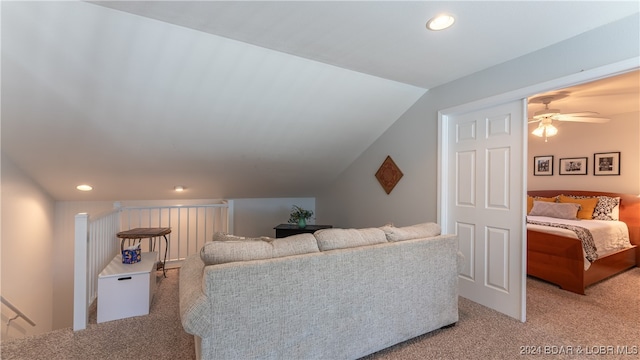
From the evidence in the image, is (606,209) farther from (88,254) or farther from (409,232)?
(88,254)

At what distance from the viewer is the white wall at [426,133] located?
6.55ft

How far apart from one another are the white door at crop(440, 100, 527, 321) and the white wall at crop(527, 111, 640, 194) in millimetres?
3376

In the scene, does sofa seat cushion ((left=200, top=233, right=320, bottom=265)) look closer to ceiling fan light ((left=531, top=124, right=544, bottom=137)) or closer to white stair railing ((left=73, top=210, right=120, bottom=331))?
white stair railing ((left=73, top=210, right=120, bottom=331))

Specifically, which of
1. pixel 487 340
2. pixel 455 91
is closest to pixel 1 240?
pixel 487 340

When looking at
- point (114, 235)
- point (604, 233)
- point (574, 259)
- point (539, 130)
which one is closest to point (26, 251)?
point (114, 235)

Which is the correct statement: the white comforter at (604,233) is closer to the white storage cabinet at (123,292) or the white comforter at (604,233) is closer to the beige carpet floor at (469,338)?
the beige carpet floor at (469,338)

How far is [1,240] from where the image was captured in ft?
9.00

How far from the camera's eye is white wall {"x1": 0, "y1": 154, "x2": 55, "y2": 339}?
9.27 feet

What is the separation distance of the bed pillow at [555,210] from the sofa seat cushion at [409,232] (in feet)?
11.5

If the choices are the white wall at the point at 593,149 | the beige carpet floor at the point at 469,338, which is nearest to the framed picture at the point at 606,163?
the white wall at the point at 593,149

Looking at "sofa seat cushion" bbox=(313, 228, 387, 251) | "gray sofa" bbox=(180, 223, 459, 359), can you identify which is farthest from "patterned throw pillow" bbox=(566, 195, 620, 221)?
"sofa seat cushion" bbox=(313, 228, 387, 251)

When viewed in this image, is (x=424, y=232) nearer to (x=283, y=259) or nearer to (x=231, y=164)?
(x=283, y=259)

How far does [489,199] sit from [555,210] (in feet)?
9.32

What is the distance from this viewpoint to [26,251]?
3172 millimetres
